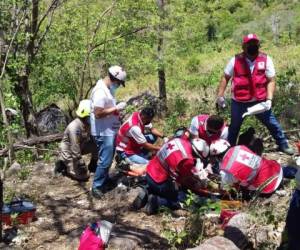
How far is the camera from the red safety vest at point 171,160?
18.4 ft

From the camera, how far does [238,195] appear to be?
5582 mm

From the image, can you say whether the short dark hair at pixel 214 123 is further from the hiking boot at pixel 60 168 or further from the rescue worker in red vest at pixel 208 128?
the hiking boot at pixel 60 168

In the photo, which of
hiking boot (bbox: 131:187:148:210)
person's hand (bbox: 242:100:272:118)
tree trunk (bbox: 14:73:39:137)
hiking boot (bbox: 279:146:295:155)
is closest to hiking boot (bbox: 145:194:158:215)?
hiking boot (bbox: 131:187:148:210)

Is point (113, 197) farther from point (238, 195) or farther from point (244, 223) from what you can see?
point (244, 223)

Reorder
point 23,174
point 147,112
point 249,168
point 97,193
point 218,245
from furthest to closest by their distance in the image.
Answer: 1. point 23,174
2. point 147,112
3. point 97,193
4. point 249,168
5. point 218,245

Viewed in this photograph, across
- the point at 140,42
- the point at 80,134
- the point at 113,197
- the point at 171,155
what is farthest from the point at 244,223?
the point at 140,42

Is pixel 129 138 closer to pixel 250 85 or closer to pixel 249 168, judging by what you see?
pixel 250 85

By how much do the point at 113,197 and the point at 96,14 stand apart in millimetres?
5895

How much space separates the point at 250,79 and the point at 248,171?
1479 mm

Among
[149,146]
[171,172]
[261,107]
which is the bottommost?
[171,172]

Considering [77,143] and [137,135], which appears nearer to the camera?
[137,135]

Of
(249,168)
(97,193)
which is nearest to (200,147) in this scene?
(249,168)

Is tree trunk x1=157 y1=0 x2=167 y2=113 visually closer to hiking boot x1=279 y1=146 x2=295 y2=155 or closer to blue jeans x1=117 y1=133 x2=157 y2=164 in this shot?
blue jeans x1=117 y1=133 x2=157 y2=164

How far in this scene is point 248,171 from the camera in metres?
5.49
